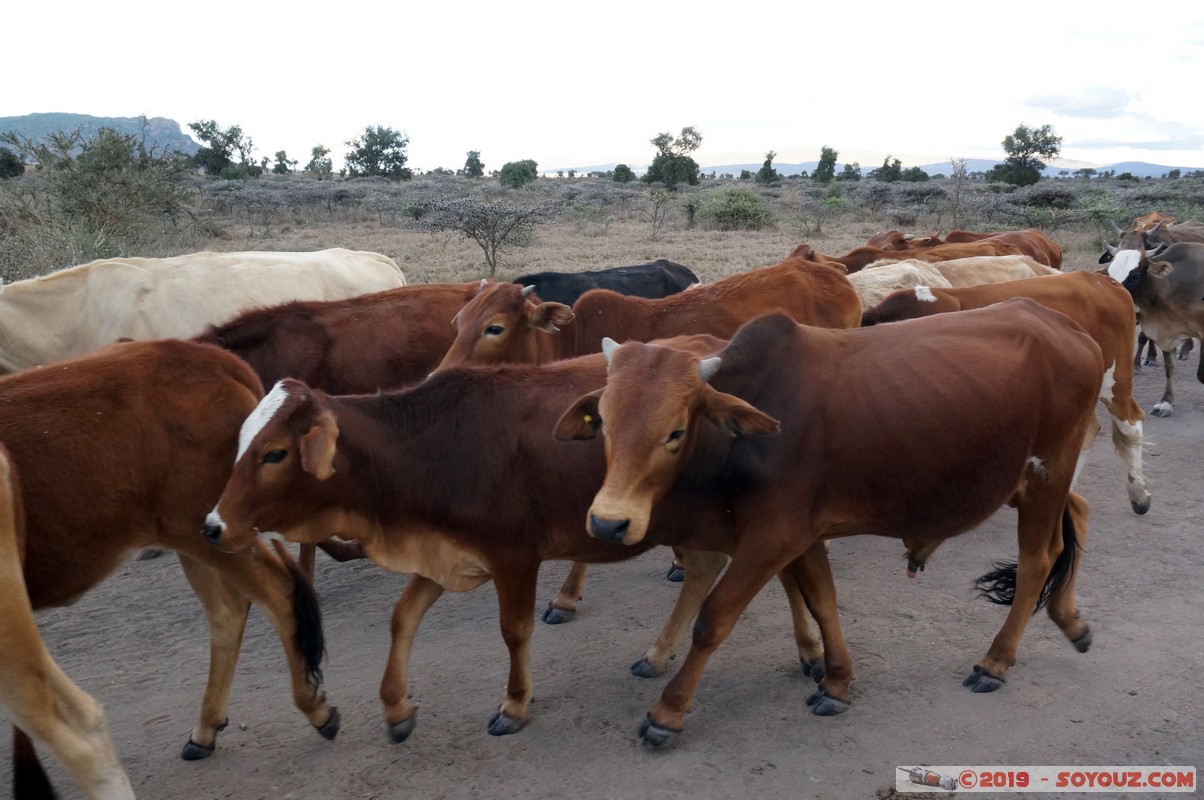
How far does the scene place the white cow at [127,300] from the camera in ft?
24.9

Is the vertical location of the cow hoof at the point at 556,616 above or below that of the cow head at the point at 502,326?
below

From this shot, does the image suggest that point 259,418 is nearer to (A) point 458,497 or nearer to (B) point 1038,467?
(A) point 458,497

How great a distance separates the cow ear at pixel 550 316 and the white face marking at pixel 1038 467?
3259mm

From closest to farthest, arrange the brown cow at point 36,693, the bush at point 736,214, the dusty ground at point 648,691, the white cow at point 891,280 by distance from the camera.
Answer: the brown cow at point 36,693
the dusty ground at point 648,691
the white cow at point 891,280
the bush at point 736,214

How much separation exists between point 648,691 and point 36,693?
9.38 ft

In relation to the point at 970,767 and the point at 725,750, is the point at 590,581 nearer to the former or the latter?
the point at 725,750

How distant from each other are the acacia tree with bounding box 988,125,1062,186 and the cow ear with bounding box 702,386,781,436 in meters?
51.4

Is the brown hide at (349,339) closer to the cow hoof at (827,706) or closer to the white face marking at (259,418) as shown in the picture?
the white face marking at (259,418)

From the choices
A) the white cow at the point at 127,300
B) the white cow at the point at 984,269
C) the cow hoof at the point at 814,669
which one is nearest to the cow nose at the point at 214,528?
the cow hoof at the point at 814,669

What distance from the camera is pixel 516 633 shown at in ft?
14.8

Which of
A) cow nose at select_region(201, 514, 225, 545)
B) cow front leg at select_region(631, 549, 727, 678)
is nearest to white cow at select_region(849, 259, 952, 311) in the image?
cow front leg at select_region(631, 549, 727, 678)

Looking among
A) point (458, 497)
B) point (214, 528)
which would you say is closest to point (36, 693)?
point (214, 528)

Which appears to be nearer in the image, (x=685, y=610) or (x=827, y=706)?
(x=827, y=706)

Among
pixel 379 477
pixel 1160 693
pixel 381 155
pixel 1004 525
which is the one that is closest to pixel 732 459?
pixel 379 477
